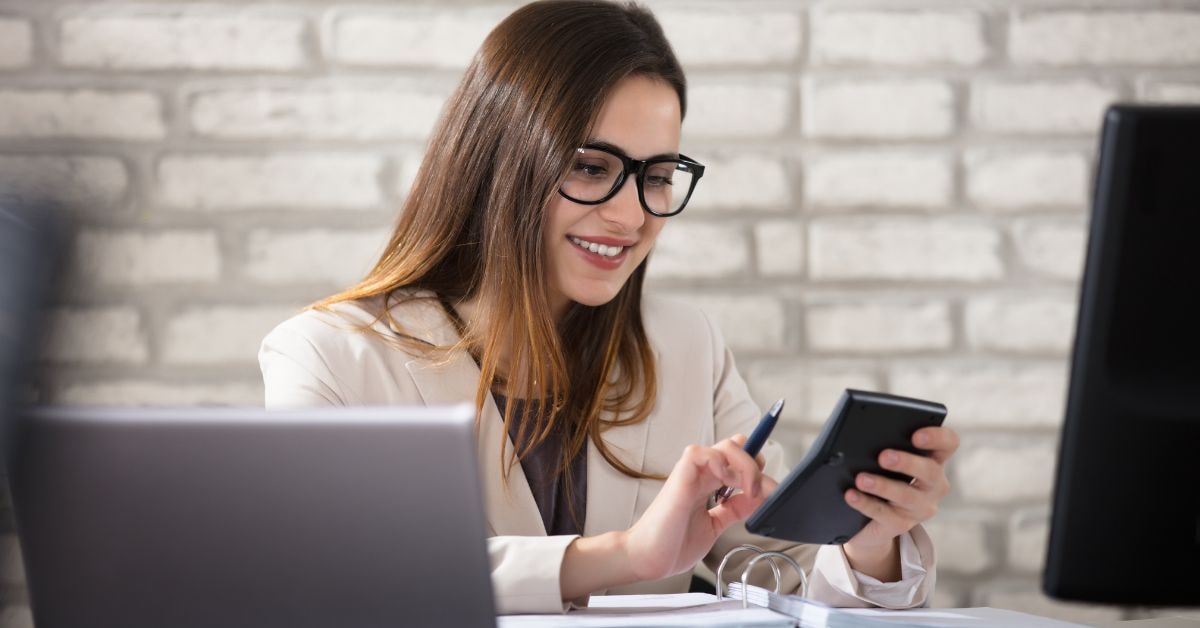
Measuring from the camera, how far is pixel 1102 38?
190 cm

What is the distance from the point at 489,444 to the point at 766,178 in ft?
2.27

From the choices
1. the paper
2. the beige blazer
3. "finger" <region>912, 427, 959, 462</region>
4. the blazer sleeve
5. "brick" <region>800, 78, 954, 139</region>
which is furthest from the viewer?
"brick" <region>800, 78, 954, 139</region>

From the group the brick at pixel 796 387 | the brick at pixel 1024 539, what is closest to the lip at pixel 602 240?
the brick at pixel 796 387

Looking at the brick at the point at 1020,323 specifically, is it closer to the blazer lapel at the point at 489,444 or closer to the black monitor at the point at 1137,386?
the blazer lapel at the point at 489,444

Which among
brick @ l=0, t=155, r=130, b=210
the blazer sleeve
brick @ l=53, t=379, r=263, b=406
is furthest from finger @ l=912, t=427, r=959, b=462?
brick @ l=53, t=379, r=263, b=406

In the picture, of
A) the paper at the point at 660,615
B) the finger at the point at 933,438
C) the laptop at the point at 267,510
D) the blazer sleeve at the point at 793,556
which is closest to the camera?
the laptop at the point at 267,510

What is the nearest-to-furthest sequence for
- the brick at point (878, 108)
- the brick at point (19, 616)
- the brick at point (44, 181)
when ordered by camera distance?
the brick at point (44, 181) → the brick at point (19, 616) → the brick at point (878, 108)

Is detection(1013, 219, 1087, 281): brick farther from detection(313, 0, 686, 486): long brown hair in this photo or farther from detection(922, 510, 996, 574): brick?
detection(313, 0, 686, 486): long brown hair

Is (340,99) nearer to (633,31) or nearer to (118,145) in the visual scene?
(118,145)

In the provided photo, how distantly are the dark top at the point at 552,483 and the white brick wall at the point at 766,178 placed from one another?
43cm

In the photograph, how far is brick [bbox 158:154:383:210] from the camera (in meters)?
1.84

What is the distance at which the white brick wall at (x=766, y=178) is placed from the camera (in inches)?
72.2

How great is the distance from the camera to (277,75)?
6.05 ft

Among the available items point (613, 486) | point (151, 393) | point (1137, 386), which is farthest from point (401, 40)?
point (1137, 386)
